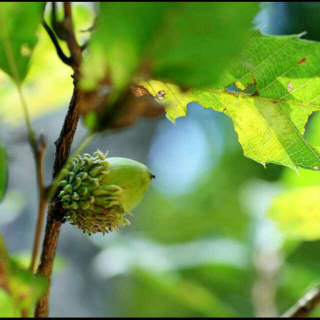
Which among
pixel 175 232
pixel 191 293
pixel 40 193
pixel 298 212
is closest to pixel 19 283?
pixel 40 193

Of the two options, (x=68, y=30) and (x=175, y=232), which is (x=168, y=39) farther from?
(x=175, y=232)

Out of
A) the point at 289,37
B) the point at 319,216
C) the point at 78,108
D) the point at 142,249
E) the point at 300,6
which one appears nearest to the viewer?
the point at 78,108

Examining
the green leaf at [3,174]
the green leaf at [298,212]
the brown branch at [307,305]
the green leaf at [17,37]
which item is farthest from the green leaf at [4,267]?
the green leaf at [298,212]

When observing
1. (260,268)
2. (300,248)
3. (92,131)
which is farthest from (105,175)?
(300,248)

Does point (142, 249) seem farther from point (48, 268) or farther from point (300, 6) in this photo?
point (300, 6)

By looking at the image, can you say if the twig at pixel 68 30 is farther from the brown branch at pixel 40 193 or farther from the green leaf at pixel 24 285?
the green leaf at pixel 24 285
